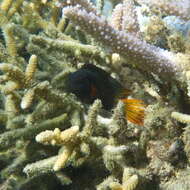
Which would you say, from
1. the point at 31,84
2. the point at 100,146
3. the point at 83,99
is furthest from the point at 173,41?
the point at 31,84

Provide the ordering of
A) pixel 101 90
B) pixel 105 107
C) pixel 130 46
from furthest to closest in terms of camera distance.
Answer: pixel 105 107
pixel 101 90
pixel 130 46

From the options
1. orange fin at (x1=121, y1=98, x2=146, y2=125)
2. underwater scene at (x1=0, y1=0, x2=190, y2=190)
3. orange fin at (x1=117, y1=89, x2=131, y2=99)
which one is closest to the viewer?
underwater scene at (x1=0, y1=0, x2=190, y2=190)

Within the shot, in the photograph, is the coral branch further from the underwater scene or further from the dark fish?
the dark fish

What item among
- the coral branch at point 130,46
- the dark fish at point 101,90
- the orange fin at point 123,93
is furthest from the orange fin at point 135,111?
the coral branch at point 130,46

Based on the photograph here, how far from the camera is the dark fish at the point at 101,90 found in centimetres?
210

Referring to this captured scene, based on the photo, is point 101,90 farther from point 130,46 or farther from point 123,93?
point 130,46

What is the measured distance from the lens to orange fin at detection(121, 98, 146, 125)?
6.81 ft

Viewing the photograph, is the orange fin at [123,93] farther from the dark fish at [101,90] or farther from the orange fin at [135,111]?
the orange fin at [135,111]

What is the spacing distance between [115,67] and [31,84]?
78 centimetres

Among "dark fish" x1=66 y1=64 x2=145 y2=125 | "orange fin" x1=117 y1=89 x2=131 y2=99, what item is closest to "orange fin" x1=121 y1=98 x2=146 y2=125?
"dark fish" x1=66 y1=64 x2=145 y2=125

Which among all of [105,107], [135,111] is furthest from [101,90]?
[135,111]

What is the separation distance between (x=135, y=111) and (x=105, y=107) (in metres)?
0.31

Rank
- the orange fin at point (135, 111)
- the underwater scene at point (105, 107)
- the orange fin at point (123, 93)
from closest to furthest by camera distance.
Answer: the underwater scene at point (105, 107) → the orange fin at point (135, 111) → the orange fin at point (123, 93)

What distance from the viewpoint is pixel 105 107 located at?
2316 mm
